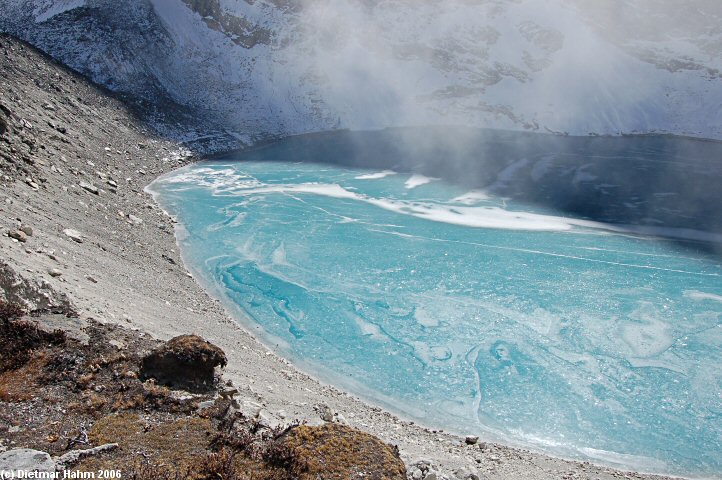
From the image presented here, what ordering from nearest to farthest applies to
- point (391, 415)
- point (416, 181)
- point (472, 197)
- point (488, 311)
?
1. point (391, 415)
2. point (488, 311)
3. point (472, 197)
4. point (416, 181)

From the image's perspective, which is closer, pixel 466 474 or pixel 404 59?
pixel 466 474

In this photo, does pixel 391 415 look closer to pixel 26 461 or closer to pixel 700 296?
pixel 26 461

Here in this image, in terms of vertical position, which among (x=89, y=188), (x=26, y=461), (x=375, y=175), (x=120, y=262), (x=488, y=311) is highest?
(x=375, y=175)

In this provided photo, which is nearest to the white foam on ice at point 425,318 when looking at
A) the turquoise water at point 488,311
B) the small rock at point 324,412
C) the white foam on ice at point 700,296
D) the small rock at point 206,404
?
the turquoise water at point 488,311

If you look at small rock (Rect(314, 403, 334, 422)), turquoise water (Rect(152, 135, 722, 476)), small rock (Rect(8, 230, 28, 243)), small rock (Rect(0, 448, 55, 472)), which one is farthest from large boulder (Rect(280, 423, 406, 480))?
small rock (Rect(8, 230, 28, 243))

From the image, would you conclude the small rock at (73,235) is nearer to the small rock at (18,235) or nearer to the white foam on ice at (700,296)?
the small rock at (18,235)

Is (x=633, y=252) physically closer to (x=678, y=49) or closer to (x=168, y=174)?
(x=168, y=174)

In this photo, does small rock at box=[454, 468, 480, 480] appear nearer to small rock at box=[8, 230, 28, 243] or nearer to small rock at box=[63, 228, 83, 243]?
small rock at box=[8, 230, 28, 243]

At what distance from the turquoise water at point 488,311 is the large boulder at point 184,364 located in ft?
28.5

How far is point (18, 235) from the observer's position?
57.4ft

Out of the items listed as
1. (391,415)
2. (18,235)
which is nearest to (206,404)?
(391,415)

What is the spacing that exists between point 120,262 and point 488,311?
16.4 m

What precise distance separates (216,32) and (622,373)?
7291 centimetres

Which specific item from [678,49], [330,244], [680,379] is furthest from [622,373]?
[678,49]
